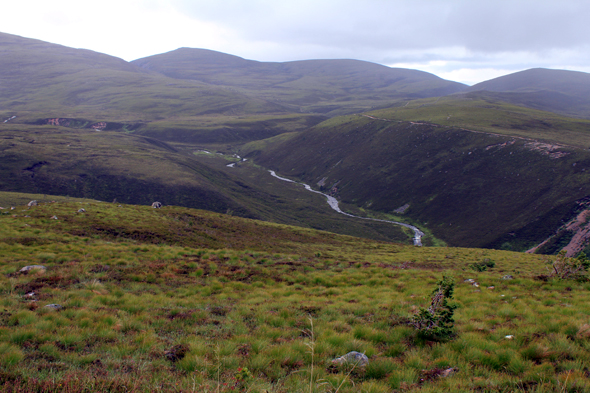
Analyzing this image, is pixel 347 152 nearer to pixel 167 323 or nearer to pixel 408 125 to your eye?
pixel 408 125

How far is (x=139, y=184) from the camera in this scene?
10988 cm

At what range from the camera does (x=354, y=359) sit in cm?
746

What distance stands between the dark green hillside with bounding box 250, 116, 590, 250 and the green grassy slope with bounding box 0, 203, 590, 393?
78.0m

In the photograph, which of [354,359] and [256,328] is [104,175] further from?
[354,359]

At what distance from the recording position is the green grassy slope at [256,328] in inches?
249

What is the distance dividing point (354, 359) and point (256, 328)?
3.43 meters

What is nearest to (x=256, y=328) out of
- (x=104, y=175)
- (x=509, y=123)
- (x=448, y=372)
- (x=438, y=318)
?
(x=448, y=372)

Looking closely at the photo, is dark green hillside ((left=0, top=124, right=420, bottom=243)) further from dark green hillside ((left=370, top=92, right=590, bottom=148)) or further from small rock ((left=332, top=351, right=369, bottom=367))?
small rock ((left=332, top=351, right=369, bottom=367))

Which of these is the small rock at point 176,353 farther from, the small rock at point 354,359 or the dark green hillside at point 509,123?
the dark green hillside at point 509,123

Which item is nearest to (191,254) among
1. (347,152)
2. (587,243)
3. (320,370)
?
(320,370)

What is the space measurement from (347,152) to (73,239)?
5940 inches

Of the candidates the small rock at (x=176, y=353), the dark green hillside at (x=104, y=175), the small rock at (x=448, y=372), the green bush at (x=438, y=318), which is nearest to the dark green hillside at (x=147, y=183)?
the dark green hillside at (x=104, y=175)

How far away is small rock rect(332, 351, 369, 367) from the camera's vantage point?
734 centimetres

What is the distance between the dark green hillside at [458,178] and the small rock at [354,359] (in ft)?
281
